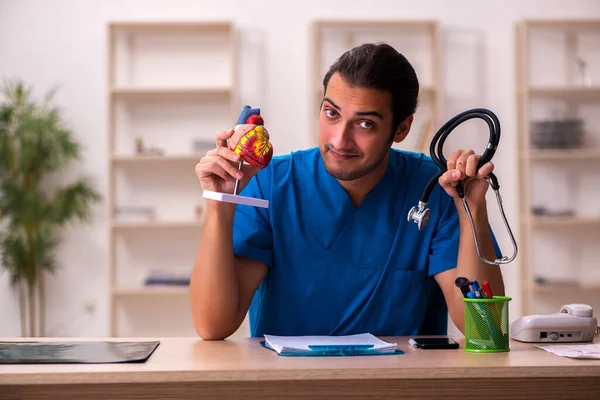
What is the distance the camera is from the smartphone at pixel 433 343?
1.45 metres

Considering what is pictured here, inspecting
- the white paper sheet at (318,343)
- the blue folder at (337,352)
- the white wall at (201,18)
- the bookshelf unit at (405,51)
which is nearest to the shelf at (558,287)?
the white wall at (201,18)

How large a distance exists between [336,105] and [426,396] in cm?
70

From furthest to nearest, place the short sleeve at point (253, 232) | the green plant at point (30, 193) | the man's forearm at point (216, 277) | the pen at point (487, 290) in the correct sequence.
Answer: the green plant at point (30, 193) → the short sleeve at point (253, 232) → the man's forearm at point (216, 277) → the pen at point (487, 290)

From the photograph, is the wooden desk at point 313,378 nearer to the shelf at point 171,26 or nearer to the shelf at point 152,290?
the shelf at point 152,290

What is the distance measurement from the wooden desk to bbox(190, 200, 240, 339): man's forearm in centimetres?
29

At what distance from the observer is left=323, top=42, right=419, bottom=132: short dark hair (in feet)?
5.69

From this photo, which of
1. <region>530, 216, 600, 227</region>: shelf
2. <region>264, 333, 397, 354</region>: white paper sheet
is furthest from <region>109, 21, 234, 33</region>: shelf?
<region>264, 333, 397, 354</region>: white paper sheet

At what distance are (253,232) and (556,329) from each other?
68 centimetres

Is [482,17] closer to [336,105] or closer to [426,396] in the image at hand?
[336,105]

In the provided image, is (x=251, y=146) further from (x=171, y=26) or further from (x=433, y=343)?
(x=171, y=26)

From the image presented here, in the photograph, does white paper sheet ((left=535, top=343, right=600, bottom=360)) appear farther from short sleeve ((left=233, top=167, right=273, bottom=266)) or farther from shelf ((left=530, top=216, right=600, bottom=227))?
shelf ((left=530, top=216, right=600, bottom=227))

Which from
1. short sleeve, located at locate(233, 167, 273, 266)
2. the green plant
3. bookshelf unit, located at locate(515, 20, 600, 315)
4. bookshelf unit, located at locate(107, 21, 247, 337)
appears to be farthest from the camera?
bookshelf unit, located at locate(107, 21, 247, 337)

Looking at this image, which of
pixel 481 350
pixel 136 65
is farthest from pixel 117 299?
pixel 481 350

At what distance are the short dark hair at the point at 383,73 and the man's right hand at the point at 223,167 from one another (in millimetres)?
331
